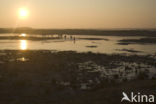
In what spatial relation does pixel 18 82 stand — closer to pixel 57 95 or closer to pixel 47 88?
pixel 47 88

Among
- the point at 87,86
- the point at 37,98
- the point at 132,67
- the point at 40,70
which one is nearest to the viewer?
the point at 37,98

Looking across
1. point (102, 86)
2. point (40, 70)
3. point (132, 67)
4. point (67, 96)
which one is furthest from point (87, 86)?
point (132, 67)

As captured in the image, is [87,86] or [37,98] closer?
[37,98]

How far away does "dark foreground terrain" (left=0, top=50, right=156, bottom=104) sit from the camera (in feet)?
37.4

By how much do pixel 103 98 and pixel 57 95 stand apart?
3.08 meters

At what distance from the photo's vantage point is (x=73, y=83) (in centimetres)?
1505

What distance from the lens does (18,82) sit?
1482cm

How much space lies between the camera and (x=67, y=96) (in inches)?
499

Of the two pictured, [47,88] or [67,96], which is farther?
[47,88]

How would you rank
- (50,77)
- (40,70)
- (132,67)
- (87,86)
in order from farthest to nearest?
(132,67) < (40,70) < (50,77) < (87,86)

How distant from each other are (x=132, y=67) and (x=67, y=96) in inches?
374

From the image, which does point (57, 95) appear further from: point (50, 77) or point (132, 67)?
point (132, 67)

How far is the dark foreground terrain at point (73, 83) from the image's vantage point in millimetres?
11414

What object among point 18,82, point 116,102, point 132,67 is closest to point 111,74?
point 132,67
